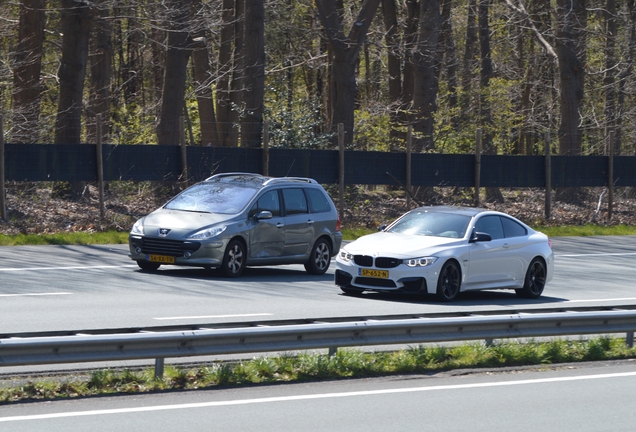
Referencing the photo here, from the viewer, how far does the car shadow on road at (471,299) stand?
14.8 m

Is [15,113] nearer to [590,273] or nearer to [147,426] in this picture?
[590,273]

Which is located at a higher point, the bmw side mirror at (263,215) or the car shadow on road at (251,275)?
the bmw side mirror at (263,215)

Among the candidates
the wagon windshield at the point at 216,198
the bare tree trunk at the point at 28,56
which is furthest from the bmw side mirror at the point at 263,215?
the bare tree trunk at the point at 28,56

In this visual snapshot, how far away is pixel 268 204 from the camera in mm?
17453

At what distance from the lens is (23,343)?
773 cm

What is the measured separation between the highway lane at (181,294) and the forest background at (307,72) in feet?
29.0

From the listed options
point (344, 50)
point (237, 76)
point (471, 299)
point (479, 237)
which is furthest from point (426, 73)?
point (471, 299)

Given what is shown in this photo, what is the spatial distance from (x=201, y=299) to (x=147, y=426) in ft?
22.8

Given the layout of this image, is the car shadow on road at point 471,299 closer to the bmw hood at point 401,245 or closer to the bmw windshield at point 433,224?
the bmw hood at point 401,245

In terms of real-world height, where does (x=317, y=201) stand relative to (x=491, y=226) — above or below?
above

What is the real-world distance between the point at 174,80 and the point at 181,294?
1555 cm

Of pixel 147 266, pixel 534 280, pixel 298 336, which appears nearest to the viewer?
pixel 298 336

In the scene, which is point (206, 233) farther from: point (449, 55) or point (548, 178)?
point (449, 55)

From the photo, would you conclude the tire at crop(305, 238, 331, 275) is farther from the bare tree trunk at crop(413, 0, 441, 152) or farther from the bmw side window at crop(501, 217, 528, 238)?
the bare tree trunk at crop(413, 0, 441, 152)
